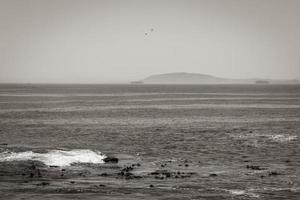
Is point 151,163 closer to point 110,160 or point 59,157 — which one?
point 110,160

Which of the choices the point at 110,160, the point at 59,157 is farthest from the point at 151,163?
the point at 59,157

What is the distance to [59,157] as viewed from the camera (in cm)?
5478

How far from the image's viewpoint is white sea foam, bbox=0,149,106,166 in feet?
175

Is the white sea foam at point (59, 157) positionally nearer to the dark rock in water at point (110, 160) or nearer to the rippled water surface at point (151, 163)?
the rippled water surface at point (151, 163)

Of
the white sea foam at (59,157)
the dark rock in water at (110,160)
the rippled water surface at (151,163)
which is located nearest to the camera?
the rippled water surface at (151,163)

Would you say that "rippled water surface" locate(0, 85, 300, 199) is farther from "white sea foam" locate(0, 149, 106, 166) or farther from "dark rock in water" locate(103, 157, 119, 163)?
"dark rock in water" locate(103, 157, 119, 163)

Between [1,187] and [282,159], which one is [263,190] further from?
[1,187]

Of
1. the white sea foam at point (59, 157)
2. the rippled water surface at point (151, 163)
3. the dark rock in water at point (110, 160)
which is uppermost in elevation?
the white sea foam at point (59, 157)

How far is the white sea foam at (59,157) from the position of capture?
175 feet

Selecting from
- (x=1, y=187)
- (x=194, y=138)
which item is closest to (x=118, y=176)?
(x=1, y=187)

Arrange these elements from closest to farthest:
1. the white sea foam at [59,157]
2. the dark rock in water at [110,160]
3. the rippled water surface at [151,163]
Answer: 1. the rippled water surface at [151,163]
2. the white sea foam at [59,157]
3. the dark rock in water at [110,160]

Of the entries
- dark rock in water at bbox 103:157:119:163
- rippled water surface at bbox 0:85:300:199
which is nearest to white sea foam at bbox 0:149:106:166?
rippled water surface at bbox 0:85:300:199

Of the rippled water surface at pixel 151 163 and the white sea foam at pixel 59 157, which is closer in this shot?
the rippled water surface at pixel 151 163

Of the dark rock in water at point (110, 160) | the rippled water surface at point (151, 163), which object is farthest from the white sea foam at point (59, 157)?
the dark rock in water at point (110, 160)
